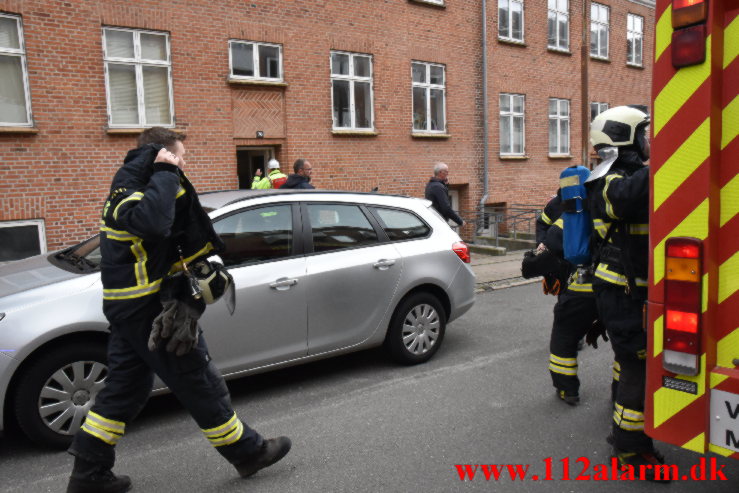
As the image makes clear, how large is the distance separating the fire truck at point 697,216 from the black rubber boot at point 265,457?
205 cm

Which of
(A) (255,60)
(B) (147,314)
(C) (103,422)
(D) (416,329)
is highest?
(A) (255,60)

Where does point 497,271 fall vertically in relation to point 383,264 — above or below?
below

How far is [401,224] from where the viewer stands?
18.1 feet

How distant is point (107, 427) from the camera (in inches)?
123

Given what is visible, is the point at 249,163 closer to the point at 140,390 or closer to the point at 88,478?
the point at 140,390

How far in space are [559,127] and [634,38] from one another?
4.99 m

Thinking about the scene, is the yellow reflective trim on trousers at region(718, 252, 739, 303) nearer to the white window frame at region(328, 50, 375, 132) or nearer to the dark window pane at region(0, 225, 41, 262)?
the dark window pane at region(0, 225, 41, 262)

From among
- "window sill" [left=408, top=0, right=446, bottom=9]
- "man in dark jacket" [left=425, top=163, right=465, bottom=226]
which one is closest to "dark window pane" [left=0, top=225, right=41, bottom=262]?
"man in dark jacket" [left=425, top=163, right=465, bottom=226]

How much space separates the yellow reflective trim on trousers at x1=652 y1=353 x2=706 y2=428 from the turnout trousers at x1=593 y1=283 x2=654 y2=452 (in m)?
0.72

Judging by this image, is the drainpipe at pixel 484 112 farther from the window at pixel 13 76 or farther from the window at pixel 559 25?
the window at pixel 13 76

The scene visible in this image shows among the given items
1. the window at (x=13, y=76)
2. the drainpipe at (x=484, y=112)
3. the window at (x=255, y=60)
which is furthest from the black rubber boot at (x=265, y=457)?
the drainpipe at (x=484, y=112)

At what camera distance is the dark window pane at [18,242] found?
9.09 metres

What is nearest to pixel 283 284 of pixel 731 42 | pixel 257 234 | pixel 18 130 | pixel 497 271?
pixel 257 234

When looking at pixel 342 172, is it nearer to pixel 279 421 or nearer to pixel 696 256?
pixel 279 421
